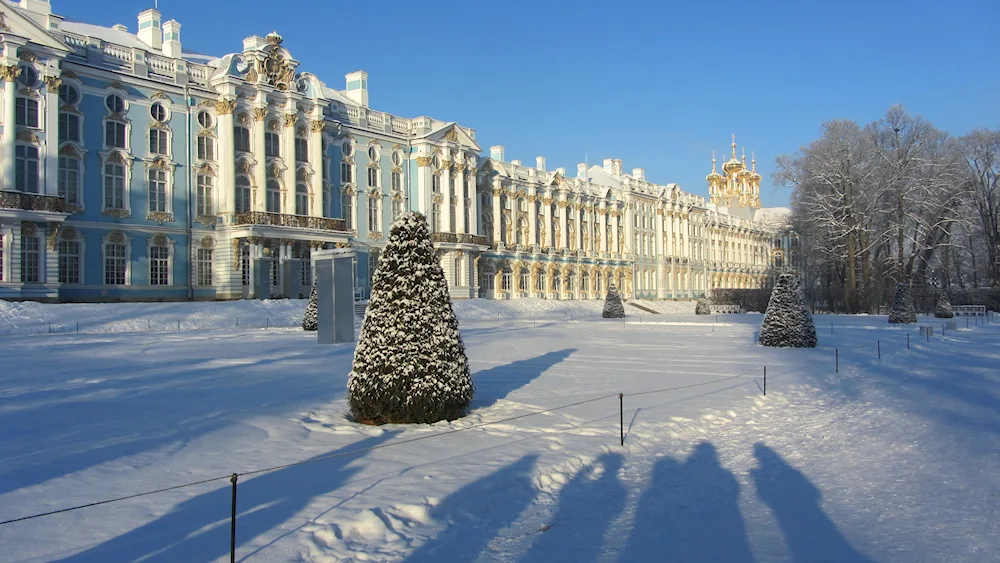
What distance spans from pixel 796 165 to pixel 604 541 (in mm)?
55355

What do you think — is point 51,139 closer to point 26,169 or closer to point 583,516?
point 26,169

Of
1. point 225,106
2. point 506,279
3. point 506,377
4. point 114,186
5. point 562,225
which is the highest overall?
point 225,106

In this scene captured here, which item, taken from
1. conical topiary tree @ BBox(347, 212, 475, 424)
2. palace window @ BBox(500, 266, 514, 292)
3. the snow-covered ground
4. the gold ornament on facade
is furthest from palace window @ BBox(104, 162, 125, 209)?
palace window @ BBox(500, 266, 514, 292)

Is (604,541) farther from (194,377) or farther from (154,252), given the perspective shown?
(154,252)

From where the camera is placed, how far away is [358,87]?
52500 millimetres

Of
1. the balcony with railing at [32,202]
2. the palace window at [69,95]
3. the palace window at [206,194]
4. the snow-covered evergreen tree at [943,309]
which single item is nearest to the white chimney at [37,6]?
the palace window at [69,95]

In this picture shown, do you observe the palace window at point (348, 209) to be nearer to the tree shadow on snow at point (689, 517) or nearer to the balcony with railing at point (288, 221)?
the balcony with railing at point (288, 221)

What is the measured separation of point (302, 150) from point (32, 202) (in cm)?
1554

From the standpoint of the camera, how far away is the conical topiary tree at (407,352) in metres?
11.3

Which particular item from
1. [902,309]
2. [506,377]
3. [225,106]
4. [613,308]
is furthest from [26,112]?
[902,309]

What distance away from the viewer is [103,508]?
712 centimetres

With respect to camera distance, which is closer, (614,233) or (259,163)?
(259,163)

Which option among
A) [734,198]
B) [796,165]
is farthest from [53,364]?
[734,198]

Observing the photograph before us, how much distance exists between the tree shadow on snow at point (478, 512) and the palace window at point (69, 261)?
31518mm
